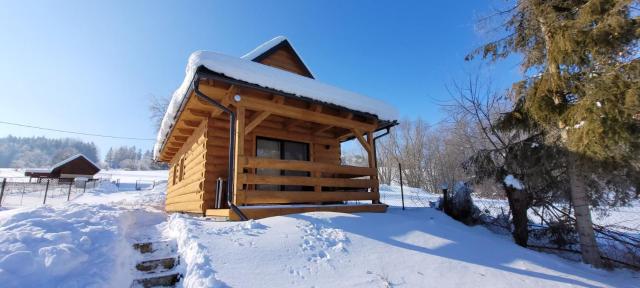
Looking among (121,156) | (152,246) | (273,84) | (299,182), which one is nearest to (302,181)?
(299,182)

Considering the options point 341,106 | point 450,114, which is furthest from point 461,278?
point 450,114

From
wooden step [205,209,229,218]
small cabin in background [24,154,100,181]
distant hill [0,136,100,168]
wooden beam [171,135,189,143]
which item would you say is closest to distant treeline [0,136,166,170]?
distant hill [0,136,100,168]

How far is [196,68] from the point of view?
479 centimetres

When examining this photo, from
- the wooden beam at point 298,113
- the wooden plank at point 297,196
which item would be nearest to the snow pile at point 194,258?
the wooden plank at point 297,196

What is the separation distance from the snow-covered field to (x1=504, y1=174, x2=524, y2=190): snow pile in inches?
65.1

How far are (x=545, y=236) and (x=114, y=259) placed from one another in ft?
26.9

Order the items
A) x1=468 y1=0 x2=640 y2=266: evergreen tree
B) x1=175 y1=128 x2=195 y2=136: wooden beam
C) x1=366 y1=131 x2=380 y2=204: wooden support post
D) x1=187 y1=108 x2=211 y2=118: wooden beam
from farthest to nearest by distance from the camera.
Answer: x1=175 y1=128 x2=195 y2=136: wooden beam
x1=366 y1=131 x2=380 y2=204: wooden support post
x1=187 y1=108 x2=211 y2=118: wooden beam
x1=468 y1=0 x2=640 y2=266: evergreen tree

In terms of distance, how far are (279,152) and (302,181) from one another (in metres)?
2.21

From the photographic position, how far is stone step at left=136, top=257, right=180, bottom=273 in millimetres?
3371

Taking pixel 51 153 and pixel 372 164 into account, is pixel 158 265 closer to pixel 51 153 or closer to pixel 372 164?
pixel 372 164

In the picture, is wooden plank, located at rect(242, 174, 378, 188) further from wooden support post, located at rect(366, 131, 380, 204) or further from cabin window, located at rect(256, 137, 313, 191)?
cabin window, located at rect(256, 137, 313, 191)

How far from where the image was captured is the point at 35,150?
94.5 metres

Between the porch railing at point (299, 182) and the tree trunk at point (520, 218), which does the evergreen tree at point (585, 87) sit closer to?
the tree trunk at point (520, 218)

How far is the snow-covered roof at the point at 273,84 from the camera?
497 cm
